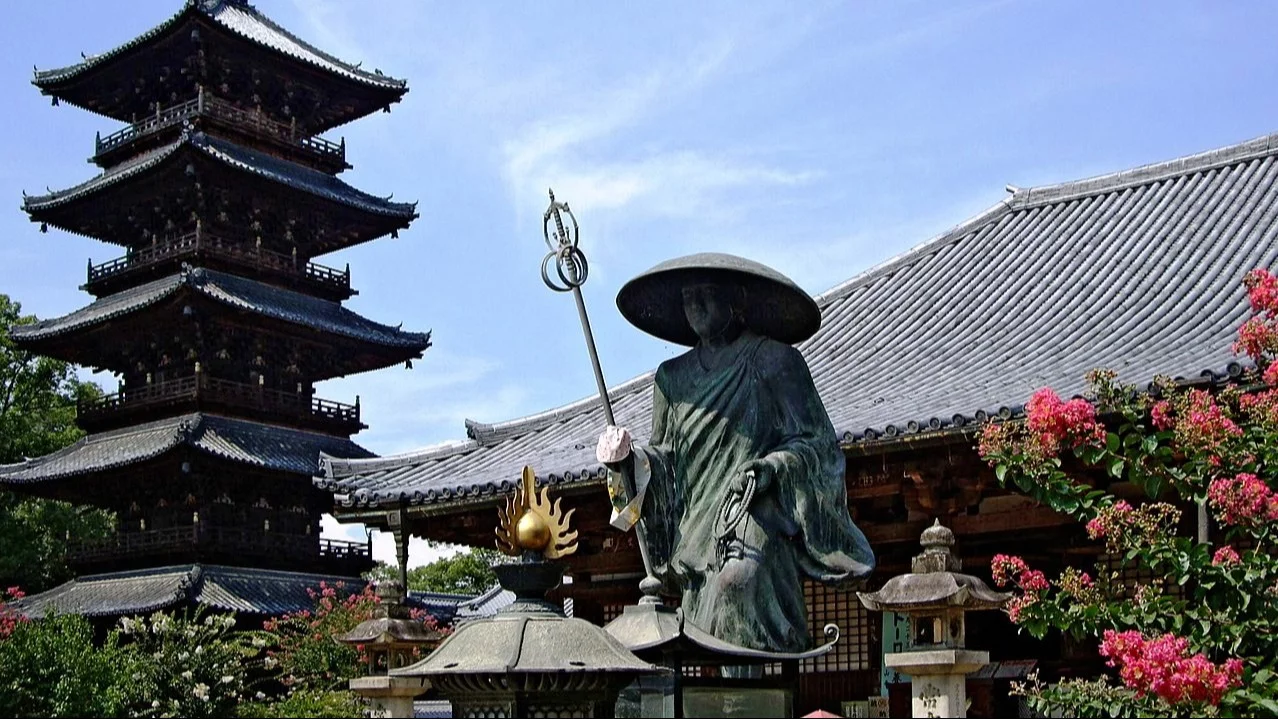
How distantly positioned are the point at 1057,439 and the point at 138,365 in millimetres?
24771

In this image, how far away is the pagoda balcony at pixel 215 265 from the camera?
2900 centimetres

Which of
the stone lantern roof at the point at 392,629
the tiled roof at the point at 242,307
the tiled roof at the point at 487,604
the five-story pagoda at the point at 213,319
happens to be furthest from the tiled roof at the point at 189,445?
the stone lantern roof at the point at 392,629

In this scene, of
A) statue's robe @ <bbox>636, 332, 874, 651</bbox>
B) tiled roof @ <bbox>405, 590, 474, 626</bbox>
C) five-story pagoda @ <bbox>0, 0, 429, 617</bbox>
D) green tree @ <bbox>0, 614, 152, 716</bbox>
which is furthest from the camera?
five-story pagoda @ <bbox>0, 0, 429, 617</bbox>

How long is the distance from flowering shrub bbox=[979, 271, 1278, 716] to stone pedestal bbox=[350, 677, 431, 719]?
530cm

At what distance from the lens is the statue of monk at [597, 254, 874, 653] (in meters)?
6.66

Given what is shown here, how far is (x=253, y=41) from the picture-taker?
29812 mm

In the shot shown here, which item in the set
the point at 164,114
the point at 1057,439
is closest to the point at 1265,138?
the point at 1057,439

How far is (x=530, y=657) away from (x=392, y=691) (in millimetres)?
7069

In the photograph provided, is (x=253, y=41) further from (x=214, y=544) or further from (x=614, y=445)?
(x=614, y=445)

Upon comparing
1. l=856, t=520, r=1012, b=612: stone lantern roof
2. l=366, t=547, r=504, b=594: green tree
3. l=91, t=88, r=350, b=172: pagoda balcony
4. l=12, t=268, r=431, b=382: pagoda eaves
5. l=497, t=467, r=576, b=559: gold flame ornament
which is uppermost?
l=91, t=88, r=350, b=172: pagoda balcony

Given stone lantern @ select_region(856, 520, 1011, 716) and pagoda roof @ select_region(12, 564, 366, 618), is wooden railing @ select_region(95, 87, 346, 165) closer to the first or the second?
pagoda roof @ select_region(12, 564, 366, 618)

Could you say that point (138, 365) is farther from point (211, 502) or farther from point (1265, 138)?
point (1265, 138)

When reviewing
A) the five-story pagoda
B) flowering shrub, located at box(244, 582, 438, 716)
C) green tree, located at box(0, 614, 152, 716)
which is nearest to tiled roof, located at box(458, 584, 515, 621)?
the five-story pagoda

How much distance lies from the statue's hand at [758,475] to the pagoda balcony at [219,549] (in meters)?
22.0
